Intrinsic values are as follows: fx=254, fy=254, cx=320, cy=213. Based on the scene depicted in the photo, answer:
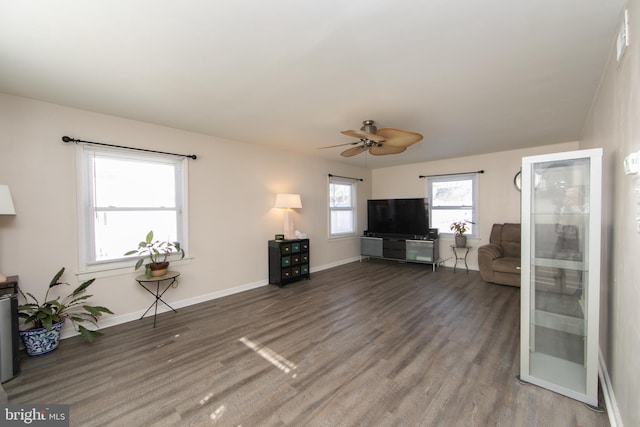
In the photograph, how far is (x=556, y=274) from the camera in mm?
1968

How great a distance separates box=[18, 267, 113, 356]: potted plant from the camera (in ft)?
7.50

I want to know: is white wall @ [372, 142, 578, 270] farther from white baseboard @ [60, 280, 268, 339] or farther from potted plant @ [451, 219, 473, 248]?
white baseboard @ [60, 280, 268, 339]

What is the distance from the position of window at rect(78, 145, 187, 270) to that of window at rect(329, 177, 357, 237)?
3138 millimetres

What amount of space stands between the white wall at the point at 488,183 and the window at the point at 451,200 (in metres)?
0.13

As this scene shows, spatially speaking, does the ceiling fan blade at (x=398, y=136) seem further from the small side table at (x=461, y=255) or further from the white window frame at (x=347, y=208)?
the small side table at (x=461, y=255)

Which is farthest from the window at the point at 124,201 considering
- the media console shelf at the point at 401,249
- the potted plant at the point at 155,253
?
the media console shelf at the point at 401,249

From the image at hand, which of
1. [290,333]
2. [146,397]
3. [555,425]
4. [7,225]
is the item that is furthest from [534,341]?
[7,225]

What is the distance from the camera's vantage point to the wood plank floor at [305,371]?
5.35ft

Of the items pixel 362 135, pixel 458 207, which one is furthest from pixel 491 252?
pixel 362 135

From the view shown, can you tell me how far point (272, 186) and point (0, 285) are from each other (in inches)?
127

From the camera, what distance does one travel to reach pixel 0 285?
2.10 m

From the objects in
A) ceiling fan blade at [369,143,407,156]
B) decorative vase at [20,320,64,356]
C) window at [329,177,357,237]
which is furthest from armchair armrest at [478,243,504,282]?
decorative vase at [20,320,64,356]

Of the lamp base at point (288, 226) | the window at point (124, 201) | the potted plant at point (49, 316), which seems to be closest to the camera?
the potted plant at point (49, 316)

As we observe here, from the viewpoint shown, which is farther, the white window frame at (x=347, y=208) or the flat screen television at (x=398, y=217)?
the white window frame at (x=347, y=208)
